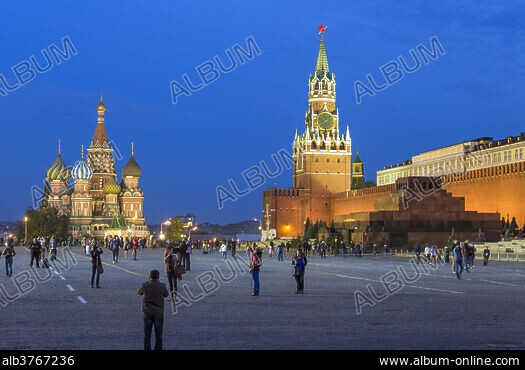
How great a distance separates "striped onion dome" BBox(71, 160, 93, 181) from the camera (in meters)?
121

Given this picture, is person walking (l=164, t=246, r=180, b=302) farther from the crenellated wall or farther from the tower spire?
the tower spire

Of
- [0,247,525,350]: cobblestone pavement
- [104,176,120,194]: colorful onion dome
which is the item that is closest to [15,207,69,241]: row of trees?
[104,176,120,194]: colorful onion dome

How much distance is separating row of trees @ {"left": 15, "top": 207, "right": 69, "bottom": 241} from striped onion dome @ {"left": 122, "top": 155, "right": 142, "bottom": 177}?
24334 mm

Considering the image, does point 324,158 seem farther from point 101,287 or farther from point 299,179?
point 101,287

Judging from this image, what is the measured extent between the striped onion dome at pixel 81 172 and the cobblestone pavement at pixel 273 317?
4064 inches

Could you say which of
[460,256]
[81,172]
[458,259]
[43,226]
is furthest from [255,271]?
[81,172]

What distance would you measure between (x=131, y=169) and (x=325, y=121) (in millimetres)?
32081

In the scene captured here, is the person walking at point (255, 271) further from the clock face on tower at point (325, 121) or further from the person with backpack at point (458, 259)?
the clock face on tower at point (325, 121)

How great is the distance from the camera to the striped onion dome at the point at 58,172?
5027 inches

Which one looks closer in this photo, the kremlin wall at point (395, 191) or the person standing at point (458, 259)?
the person standing at point (458, 259)

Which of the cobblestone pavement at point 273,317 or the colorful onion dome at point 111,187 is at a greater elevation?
the colorful onion dome at point 111,187

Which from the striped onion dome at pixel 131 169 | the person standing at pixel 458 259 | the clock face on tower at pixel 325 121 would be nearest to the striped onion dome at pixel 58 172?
the striped onion dome at pixel 131 169
